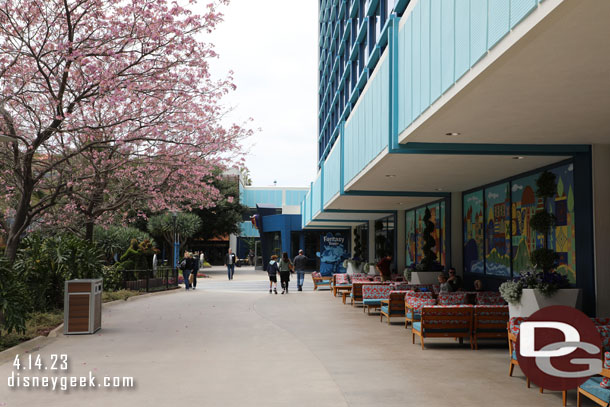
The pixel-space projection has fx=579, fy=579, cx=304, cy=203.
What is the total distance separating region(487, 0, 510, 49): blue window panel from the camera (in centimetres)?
531

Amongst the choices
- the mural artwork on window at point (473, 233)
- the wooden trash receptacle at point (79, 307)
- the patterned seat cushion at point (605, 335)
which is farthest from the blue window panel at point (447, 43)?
the mural artwork on window at point (473, 233)

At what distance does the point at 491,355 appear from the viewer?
9.76 meters

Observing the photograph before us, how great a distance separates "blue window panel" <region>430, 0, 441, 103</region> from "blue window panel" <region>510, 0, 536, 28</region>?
89.7 inches

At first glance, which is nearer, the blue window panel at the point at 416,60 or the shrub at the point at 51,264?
the blue window panel at the point at 416,60

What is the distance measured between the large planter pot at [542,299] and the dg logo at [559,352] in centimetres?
133

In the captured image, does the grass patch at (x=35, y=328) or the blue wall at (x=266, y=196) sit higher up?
the blue wall at (x=266, y=196)

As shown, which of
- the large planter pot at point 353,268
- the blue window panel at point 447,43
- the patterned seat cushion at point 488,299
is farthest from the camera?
the large planter pot at point 353,268

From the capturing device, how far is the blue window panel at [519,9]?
4766mm

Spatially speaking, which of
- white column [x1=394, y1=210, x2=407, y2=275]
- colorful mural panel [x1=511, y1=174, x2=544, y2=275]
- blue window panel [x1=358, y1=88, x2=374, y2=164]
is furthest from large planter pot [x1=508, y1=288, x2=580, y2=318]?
white column [x1=394, y1=210, x2=407, y2=275]

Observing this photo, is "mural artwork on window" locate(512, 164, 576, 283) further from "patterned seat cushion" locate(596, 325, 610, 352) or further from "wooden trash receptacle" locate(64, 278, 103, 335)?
"wooden trash receptacle" locate(64, 278, 103, 335)

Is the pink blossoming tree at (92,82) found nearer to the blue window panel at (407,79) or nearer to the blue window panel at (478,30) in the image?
the blue window panel at (407,79)

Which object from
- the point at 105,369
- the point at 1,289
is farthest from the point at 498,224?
the point at 1,289

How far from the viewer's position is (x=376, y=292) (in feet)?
53.1

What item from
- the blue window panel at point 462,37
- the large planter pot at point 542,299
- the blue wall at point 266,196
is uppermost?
the blue wall at point 266,196
